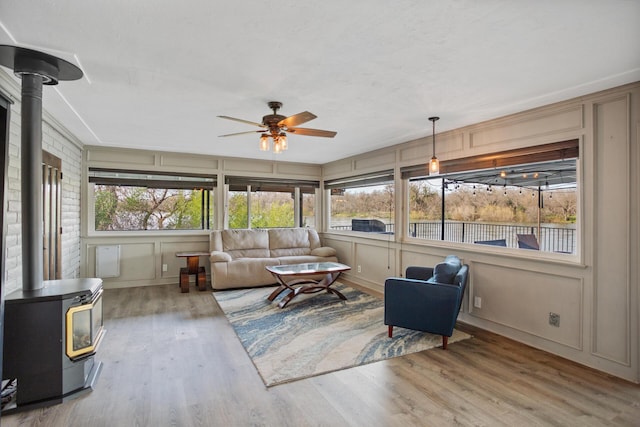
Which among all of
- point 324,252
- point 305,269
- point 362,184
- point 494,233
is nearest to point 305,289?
point 305,269

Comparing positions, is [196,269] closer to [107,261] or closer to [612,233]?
[107,261]

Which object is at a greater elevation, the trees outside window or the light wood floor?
the trees outside window

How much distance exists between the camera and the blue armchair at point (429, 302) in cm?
312

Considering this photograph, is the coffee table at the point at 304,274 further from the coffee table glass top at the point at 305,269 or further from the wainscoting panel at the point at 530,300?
the wainscoting panel at the point at 530,300

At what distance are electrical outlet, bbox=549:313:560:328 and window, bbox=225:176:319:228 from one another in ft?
15.7

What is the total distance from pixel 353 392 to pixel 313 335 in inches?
43.9

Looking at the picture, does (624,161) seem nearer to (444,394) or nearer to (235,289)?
(444,394)

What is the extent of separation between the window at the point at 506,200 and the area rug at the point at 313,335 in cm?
125

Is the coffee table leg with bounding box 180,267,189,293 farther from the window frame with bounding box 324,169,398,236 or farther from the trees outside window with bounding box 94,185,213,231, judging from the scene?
the window frame with bounding box 324,169,398,236

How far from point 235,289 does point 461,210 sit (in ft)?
12.1

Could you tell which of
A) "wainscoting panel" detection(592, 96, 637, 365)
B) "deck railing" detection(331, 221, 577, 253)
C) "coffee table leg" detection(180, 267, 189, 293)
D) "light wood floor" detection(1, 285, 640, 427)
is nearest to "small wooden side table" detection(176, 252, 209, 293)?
"coffee table leg" detection(180, 267, 189, 293)

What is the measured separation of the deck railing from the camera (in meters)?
3.20

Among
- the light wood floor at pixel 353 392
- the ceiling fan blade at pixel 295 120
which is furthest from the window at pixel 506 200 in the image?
the ceiling fan blade at pixel 295 120

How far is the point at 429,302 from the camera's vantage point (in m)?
3.18
